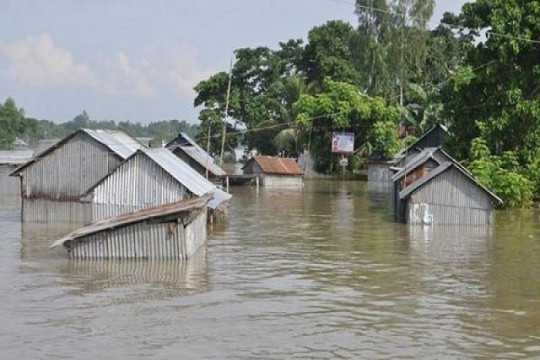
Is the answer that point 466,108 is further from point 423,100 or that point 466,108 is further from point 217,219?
point 423,100

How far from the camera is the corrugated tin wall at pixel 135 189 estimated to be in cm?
2191

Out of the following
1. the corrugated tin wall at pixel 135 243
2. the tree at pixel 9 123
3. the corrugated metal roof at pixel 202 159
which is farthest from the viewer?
the tree at pixel 9 123

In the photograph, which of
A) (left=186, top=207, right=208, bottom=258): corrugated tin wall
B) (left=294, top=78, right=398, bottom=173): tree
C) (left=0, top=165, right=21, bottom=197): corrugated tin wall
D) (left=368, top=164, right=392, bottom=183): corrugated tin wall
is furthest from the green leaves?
(left=0, top=165, right=21, bottom=197): corrugated tin wall

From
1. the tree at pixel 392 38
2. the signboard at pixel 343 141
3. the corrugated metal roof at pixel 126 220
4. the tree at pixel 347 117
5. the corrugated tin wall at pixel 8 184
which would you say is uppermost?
the tree at pixel 392 38

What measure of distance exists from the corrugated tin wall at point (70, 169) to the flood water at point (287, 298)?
180cm

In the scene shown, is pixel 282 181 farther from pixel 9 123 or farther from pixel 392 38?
pixel 9 123

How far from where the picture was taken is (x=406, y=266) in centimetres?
1897

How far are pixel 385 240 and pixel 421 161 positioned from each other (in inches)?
276

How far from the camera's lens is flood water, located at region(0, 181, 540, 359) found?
38.4 ft

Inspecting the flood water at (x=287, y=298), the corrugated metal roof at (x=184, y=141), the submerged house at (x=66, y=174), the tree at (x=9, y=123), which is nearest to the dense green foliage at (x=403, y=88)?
the flood water at (x=287, y=298)

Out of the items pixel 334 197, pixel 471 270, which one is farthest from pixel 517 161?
pixel 471 270

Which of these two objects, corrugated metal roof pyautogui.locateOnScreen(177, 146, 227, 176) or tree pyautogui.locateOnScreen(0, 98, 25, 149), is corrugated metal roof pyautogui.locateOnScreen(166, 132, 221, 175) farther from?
tree pyautogui.locateOnScreen(0, 98, 25, 149)

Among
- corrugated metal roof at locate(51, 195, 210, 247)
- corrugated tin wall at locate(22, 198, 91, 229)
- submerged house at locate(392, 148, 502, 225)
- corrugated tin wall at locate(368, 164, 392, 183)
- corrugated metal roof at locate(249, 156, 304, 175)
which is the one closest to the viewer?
corrugated metal roof at locate(51, 195, 210, 247)

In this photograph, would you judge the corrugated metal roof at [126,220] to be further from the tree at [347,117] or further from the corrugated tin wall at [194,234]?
the tree at [347,117]
